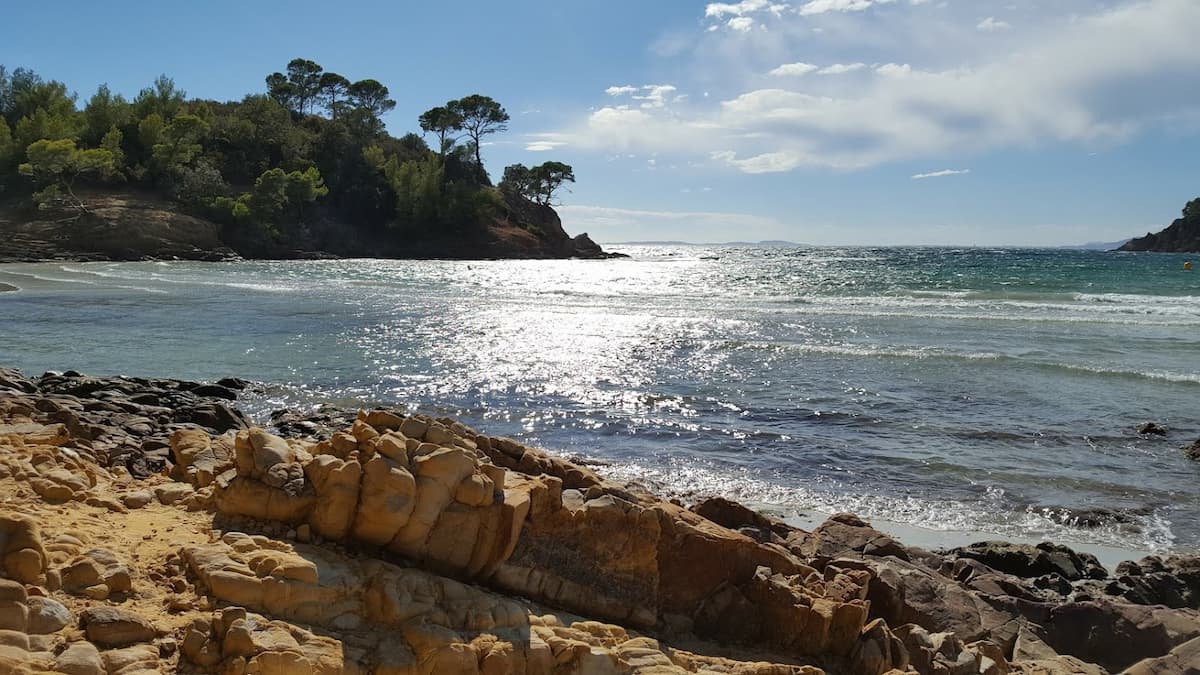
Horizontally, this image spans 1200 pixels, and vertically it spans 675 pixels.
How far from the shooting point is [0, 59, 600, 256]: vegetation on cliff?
236 ft

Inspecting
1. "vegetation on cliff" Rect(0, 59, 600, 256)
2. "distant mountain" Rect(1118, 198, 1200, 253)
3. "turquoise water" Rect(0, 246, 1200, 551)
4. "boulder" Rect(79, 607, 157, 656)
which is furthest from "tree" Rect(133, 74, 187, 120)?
"distant mountain" Rect(1118, 198, 1200, 253)

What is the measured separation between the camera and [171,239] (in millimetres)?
66188

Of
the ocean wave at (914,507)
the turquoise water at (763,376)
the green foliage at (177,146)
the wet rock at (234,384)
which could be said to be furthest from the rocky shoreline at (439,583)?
the green foliage at (177,146)

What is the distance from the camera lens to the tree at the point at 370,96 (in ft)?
344

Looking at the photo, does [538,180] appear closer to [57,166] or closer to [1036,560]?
[57,166]

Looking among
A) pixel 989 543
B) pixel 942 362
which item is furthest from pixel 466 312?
pixel 989 543

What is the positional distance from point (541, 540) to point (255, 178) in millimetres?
86464

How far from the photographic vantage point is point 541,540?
20.6 ft

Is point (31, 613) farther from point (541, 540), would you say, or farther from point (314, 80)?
point (314, 80)

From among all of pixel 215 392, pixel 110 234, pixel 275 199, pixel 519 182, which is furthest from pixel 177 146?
pixel 215 392

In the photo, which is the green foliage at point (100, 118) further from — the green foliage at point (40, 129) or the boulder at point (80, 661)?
the boulder at point (80, 661)

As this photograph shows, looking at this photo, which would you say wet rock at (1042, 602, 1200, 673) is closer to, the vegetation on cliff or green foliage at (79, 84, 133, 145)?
the vegetation on cliff

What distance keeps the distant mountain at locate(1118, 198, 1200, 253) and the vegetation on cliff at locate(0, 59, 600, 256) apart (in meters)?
104

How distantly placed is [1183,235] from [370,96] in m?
129
